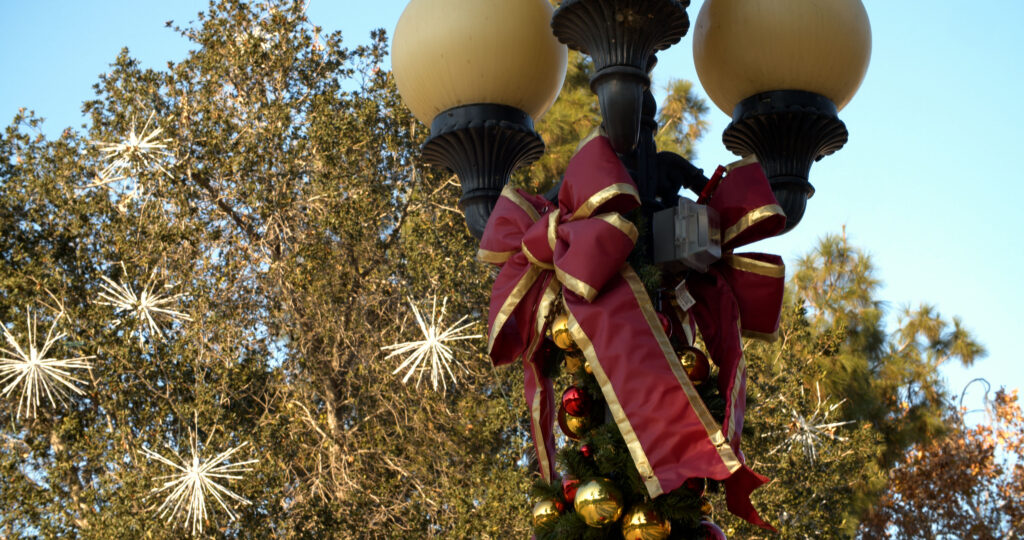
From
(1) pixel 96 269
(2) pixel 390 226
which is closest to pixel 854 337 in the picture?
(2) pixel 390 226

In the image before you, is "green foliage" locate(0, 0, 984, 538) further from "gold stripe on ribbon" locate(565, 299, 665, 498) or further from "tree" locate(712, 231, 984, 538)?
"gold stripe on ribbon" locate(565, 299, 665, 498)

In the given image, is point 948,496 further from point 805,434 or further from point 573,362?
point 573,362

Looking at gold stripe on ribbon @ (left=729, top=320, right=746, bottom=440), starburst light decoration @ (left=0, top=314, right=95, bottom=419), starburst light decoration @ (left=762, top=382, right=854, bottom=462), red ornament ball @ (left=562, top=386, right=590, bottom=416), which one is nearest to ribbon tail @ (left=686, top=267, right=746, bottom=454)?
gold stripe on ribbon @ (left=729, top=320, right=746, bottom=440)

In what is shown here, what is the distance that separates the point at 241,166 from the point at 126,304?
1.71 metres

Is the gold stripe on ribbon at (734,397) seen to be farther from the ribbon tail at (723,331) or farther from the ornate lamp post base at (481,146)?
the ornate lamp post base at (481,146)

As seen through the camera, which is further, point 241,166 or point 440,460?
point 241,166

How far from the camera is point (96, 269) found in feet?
34.3

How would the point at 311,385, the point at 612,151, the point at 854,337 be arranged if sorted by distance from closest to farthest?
1. the point at 612,151
2. the point at 311,385
3. the point at 854,337

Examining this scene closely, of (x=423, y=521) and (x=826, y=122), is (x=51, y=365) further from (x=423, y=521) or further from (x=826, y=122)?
(x=826, y=122)

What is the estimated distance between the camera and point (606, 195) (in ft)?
7.64

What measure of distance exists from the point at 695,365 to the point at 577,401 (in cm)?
30

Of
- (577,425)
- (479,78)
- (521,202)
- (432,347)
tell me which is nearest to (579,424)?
(577,425)

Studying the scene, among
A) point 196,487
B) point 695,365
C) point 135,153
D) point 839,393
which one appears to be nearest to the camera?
point 695,365

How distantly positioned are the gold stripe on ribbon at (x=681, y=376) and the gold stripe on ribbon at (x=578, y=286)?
10cm
